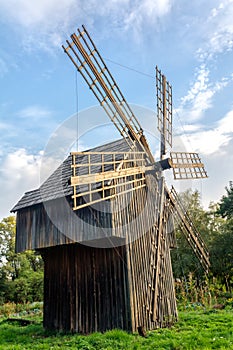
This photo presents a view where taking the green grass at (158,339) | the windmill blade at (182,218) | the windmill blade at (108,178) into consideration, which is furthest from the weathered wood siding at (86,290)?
the windmill blade at (182,218)

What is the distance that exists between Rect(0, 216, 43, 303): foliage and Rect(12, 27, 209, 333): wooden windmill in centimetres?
1617

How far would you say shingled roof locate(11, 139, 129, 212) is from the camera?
10469 millimetres

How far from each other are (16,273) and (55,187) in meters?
20.6

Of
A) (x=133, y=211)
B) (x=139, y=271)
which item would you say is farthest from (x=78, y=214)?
(x=139, y=271)

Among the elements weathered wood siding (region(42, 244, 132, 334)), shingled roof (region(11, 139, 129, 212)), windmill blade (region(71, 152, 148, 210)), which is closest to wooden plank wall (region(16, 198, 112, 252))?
shingled roof (region(11, 139, 129, 212))

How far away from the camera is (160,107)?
41.4 feet

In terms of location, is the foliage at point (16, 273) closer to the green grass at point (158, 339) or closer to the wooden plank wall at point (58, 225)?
the wooden plank wall at point (58, 225)

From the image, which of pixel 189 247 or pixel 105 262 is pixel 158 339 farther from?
pixel 189 247

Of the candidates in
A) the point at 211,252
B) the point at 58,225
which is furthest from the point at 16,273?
the point at 58,225

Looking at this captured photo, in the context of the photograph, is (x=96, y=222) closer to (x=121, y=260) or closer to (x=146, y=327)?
(x=121, y=260)

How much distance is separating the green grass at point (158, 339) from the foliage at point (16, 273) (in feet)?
54.4

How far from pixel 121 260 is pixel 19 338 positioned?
150 inches

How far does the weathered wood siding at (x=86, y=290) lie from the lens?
30.7ft

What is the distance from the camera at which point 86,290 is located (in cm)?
1000
